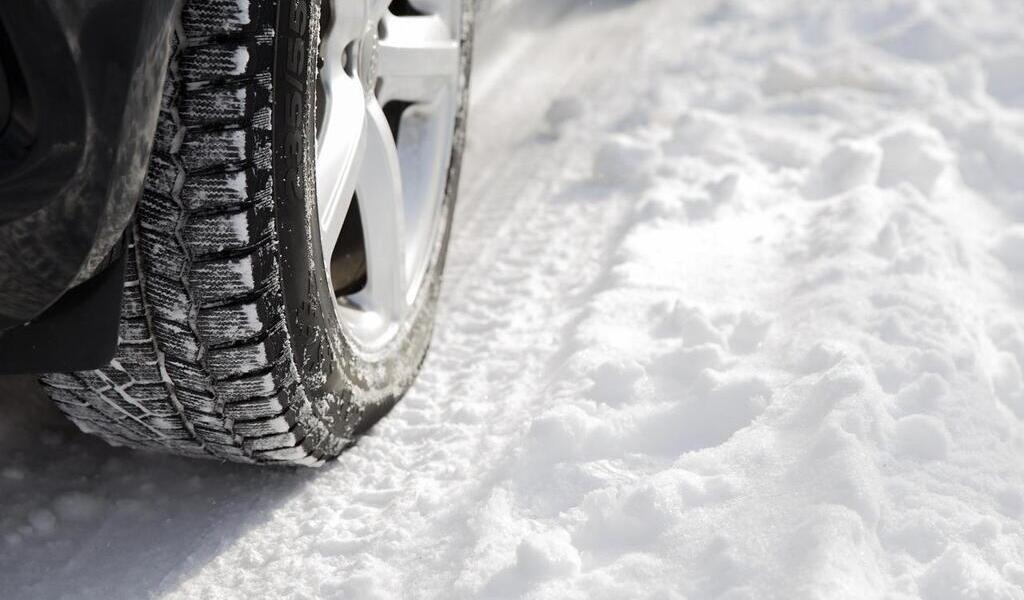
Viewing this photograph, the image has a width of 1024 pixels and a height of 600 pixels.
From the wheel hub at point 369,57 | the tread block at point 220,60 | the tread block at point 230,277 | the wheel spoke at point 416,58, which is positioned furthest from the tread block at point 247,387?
the wheel spoke at point 416,58

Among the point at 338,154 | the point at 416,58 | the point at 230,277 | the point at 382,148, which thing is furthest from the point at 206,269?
the point at 416,58

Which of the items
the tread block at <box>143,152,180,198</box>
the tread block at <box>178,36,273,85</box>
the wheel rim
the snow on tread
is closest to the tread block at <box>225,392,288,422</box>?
the snow on tread

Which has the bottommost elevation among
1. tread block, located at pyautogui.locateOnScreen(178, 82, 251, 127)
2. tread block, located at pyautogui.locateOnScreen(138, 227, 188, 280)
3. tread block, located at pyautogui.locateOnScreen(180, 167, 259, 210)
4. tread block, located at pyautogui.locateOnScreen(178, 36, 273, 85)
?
tread block, located at pyautogui.locateOnScreen(138, 227, 188, 280)

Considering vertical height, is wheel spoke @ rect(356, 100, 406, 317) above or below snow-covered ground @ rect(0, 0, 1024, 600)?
above

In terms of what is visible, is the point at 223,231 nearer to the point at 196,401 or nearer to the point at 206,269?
the point at 206,269

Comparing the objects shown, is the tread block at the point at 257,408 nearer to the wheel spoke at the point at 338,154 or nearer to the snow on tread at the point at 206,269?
the snow on tread at the point at 206,269

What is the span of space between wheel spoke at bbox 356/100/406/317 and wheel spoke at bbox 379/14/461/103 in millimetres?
99

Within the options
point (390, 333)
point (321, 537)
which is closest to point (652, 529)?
point (321, 537)

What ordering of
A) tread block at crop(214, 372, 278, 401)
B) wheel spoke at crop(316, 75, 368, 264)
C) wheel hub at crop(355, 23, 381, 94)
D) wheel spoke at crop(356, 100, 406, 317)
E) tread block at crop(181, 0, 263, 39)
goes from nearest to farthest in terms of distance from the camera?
tread block at crop(181, 0, 263, 39) → tread block at crop(214, 372, 278, 401) → wheel spoke at crop(316, 75, 368, 264) → wheel hub at crop(355, 23, 381, 94) → wheel spoke at crop(356, 100, 406, 317)

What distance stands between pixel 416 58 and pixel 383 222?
0.32m

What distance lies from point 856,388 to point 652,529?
45cm

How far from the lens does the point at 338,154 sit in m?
1.54

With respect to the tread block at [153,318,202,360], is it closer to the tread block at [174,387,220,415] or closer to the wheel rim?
the tread block at [174,387,220,415]

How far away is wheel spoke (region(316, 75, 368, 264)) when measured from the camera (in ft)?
4.91
